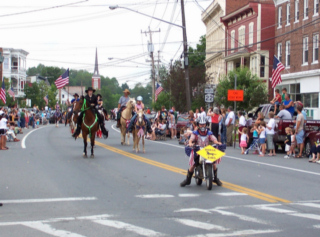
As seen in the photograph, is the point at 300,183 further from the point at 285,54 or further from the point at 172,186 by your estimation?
the point at 285,54

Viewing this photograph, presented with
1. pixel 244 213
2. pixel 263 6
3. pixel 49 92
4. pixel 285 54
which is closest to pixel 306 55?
pixel 285 54

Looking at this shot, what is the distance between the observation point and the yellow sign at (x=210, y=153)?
460 inches

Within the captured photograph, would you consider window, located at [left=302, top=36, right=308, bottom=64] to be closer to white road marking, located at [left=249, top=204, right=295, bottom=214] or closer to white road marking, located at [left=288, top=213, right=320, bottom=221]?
white road marking, located at [left=249, top=204, right=295, bottom=214]

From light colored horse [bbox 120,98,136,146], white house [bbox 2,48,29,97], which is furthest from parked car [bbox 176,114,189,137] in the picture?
white house [bbox 2,48,29,97]

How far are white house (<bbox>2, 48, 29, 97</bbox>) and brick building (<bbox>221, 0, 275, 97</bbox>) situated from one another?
150 ft

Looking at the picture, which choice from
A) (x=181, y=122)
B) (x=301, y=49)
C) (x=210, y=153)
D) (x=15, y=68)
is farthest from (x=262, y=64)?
(x=15, y=68)

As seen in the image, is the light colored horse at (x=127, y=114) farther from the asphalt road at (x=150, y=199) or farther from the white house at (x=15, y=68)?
the white house at (x=15, y=68)

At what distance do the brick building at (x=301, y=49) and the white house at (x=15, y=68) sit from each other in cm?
5575

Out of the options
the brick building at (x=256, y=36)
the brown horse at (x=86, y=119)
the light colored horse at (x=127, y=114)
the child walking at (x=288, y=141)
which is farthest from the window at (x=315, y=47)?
the brown horse at (x=86, y=119)

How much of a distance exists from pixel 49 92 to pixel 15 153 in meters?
72.9

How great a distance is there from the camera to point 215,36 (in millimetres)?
67750

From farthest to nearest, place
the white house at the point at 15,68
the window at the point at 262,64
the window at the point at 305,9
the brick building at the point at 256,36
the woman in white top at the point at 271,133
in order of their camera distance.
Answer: the white house at the point at 15,68 → the window at the point at 262,64 → the brick building at the point at 256,36 → the window at the point at 305,9 → the woman in white top at the point at 271,133

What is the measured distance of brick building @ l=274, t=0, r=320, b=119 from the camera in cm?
3928

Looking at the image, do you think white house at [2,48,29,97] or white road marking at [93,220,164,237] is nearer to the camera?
white road marking at [93,220,164,237]
